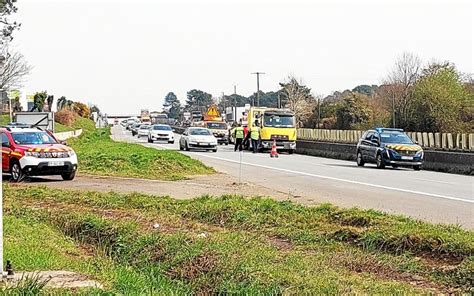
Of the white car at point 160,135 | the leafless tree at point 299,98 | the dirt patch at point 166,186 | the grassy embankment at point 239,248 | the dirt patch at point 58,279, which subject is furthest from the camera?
the leafless tree at point 299,98

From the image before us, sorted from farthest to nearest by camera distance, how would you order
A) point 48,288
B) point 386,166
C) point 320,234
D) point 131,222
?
point 386,166 → point 131,222 → point 320,234 → point 48,288

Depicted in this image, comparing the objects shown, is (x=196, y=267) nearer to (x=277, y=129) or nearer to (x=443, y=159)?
(x=443, y=159)

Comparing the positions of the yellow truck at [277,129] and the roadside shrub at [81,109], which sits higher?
the roadside shrub at [81,109]

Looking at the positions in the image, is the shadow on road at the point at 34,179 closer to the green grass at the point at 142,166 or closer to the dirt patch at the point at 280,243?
the green grass at the point at 142,166

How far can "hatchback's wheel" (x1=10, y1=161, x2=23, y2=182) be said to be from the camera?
19.8 meters

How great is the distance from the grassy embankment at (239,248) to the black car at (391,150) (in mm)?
16632

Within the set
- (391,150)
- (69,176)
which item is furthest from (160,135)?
(69,176)

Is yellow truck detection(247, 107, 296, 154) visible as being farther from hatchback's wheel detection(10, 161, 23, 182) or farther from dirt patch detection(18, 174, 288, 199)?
hatchback's wheel detection(10, 161, 23, 182)

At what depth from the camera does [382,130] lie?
103 ft

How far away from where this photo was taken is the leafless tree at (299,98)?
95406 mm

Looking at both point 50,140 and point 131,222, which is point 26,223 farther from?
point 50,140

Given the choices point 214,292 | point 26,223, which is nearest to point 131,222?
point 26,223

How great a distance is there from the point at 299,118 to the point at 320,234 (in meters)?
84.2

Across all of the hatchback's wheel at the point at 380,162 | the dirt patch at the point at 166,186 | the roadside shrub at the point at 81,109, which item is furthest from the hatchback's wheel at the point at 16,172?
the roadside shrub at the point at 81,109
